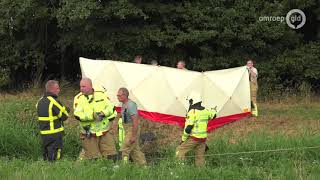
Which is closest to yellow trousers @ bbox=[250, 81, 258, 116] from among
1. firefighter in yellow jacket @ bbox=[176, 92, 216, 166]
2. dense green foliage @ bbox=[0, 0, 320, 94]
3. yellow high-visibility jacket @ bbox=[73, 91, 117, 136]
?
dense green foliage @ bbox=[0, 0, 320, 94]

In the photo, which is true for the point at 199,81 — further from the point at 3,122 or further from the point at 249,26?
the point at 249,26

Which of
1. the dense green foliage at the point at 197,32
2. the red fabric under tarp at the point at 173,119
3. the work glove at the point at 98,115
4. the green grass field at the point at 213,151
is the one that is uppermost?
the dense green foliage at the point at 197,32

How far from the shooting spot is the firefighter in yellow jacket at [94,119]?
9336 mm

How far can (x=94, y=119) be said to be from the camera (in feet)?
30.9

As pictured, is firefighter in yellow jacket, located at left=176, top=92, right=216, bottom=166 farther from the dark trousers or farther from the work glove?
the dark trousers

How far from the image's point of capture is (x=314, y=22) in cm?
2338

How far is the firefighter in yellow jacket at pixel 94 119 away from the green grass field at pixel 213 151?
1.80ft

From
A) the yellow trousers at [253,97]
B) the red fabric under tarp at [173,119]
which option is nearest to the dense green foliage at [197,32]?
the yellow trousers at [253,97]

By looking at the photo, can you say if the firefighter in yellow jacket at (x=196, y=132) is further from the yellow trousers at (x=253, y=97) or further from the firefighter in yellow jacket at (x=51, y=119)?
the yellow trousers at (x=253, y=97)

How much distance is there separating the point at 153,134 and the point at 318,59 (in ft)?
34.5

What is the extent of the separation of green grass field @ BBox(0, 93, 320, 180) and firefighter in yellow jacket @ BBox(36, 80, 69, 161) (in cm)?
32

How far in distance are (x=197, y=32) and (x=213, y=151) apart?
10972 millimetres

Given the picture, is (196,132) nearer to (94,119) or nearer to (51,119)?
(94,119)

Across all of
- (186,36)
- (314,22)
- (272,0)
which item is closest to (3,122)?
(186,36)
